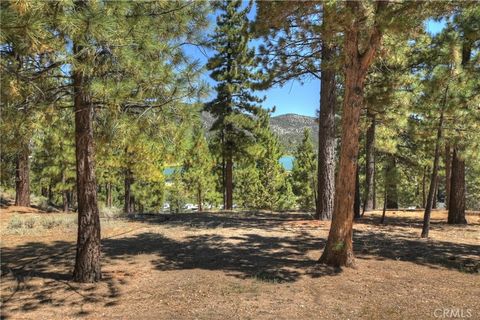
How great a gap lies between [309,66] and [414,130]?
3389mm

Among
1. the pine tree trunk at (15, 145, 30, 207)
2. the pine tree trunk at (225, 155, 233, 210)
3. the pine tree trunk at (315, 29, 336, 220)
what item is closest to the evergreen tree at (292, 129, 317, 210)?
the pine tree trunk at (225, 155, 233, 210)

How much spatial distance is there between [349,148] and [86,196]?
4.26 meters

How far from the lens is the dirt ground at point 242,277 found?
16.3 feet

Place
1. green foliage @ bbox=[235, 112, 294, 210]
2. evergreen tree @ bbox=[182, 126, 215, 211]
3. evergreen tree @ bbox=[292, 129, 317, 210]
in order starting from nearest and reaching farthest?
evergreen tree @ bbox=[182, 126, 215, 211] < evergreen tree @ bbox=[292, 129, 317, 210] < green foliage @ bbox=[235, 112, 294, 210]

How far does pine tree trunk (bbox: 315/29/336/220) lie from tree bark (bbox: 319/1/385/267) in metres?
4.65

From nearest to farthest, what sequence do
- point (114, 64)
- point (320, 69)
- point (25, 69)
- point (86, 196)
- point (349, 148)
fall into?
point (114, 64)
point (25, 69)
point (86, 196)
point (349, 148)
point (320, 69)

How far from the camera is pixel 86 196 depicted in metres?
6.12

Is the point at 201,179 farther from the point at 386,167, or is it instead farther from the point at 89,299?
the point at 89,299

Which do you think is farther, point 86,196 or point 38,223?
point 38,223

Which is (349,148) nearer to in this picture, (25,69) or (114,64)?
(114,64)

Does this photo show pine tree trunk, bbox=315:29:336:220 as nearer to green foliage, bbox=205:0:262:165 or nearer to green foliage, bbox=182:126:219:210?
green foliage, bbox=205:0:262:165

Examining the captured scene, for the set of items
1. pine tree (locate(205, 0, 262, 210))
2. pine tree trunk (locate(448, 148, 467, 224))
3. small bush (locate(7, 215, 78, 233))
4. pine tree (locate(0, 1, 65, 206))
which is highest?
pine tree (locate(205, 0, 262, 210))

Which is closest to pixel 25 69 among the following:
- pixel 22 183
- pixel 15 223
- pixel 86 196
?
pixel 86 196

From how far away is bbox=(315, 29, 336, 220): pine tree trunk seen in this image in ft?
37.1
